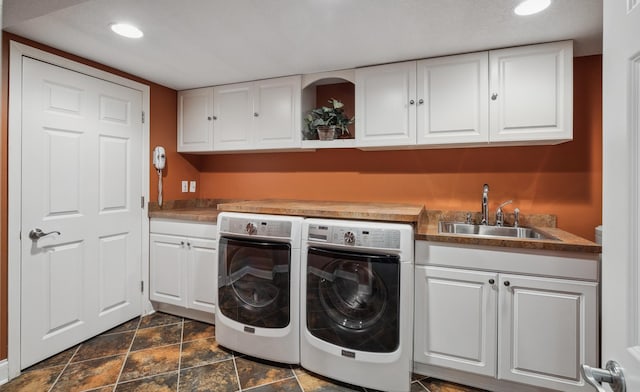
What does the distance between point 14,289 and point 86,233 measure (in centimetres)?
50

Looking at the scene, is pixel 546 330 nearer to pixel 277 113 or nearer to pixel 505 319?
pixel 505 319

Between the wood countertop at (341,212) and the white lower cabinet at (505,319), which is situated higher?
the wood countertop at (341,212)

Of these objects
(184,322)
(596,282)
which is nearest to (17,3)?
(184,322)

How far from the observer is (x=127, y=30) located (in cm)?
180

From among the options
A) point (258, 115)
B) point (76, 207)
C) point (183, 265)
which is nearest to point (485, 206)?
point (258, 115)

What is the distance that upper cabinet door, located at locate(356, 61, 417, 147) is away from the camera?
2195mm

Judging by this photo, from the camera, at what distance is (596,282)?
1.58 metres

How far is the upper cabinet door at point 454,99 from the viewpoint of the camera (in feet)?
6.65

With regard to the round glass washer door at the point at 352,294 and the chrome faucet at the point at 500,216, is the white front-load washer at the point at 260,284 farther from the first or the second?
the chrome faucet at the point at 500,216

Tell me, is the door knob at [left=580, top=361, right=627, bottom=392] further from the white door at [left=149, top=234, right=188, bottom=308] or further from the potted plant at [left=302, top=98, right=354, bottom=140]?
the white door at [left=149, top=234, right=188, bottom=308]

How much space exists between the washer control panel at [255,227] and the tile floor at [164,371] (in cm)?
85

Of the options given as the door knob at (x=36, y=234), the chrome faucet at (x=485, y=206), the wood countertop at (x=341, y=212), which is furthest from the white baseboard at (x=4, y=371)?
the chrome faucet at (x=485, y=206)

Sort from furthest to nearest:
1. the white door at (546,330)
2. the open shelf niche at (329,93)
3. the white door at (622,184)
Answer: the open shelf niche at (329,93) < the white door at (546,330) < the white door at (622,184)

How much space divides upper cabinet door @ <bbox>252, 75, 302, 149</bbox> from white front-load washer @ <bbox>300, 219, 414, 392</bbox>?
0.92 meters
